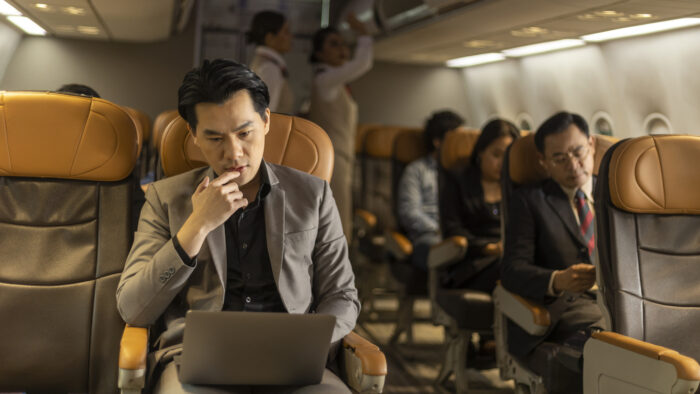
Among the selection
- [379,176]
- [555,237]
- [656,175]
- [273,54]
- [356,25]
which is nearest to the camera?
[656,175]

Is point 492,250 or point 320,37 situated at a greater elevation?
point 320,37

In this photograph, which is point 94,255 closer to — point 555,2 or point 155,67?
point 555,2

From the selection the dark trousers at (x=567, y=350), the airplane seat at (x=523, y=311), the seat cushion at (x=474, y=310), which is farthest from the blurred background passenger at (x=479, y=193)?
the dark trousers at (x=567, y=350)

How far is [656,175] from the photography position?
2.60 m

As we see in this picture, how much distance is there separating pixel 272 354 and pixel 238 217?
0.55 meters

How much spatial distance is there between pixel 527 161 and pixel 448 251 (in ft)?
2.89

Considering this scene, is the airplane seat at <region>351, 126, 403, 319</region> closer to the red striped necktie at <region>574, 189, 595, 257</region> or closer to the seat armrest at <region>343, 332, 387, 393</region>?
the red striped necktie at <region>574, 189, 595, 257</region>

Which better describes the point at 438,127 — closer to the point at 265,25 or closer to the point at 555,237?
the point at 265,25

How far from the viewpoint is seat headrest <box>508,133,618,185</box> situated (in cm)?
340

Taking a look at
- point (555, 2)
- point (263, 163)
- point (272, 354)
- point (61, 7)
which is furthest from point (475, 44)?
point (272, 354)

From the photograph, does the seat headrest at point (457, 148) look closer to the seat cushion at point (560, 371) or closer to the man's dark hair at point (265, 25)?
the man's dark hair at point (265, 25)

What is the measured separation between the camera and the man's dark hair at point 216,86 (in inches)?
84.9

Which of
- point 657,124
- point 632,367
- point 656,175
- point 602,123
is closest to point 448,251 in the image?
point 656,175

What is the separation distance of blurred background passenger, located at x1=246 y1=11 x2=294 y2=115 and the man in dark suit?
1.96 metres
